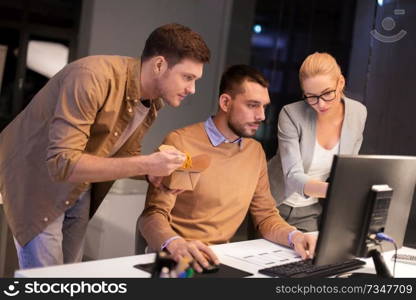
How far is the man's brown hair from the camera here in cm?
206

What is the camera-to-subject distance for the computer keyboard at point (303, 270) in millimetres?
1803

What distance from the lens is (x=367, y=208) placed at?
1723 millimetres

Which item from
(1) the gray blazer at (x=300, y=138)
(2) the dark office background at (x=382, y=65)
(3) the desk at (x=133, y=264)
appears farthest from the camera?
(2) the dark office background at (x=382, y=65)

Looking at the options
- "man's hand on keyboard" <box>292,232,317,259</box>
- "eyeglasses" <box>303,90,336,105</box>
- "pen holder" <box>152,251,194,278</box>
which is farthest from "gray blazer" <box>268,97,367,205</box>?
"pen holder" <box>152,251,194,278</box>

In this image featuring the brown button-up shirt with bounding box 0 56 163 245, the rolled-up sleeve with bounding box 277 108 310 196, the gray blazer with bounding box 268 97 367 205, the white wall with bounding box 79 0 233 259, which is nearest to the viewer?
the brown button-up shirt with bounding box 0 56 163 245

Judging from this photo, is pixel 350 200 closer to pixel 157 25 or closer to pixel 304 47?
pixel 304 47

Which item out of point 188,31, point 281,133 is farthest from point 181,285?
point 281,133

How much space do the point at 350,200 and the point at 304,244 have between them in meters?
0.54

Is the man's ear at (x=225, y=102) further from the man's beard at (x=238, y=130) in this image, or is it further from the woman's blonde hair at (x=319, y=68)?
the woman's blonde hair at (x=319, y=68)

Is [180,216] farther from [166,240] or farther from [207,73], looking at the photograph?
[207,73]

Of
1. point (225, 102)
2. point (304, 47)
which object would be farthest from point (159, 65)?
point (304, 47)

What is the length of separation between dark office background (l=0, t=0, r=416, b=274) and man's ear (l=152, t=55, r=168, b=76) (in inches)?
60.3

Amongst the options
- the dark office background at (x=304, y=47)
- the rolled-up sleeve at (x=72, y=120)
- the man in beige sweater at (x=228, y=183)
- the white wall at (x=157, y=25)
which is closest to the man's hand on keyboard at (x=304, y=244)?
the man in beige sweater at (x=228, y=183)

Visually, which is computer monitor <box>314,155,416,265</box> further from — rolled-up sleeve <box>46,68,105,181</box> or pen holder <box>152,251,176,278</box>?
rolled-up sleeve <box>46,68,105,181</box>
